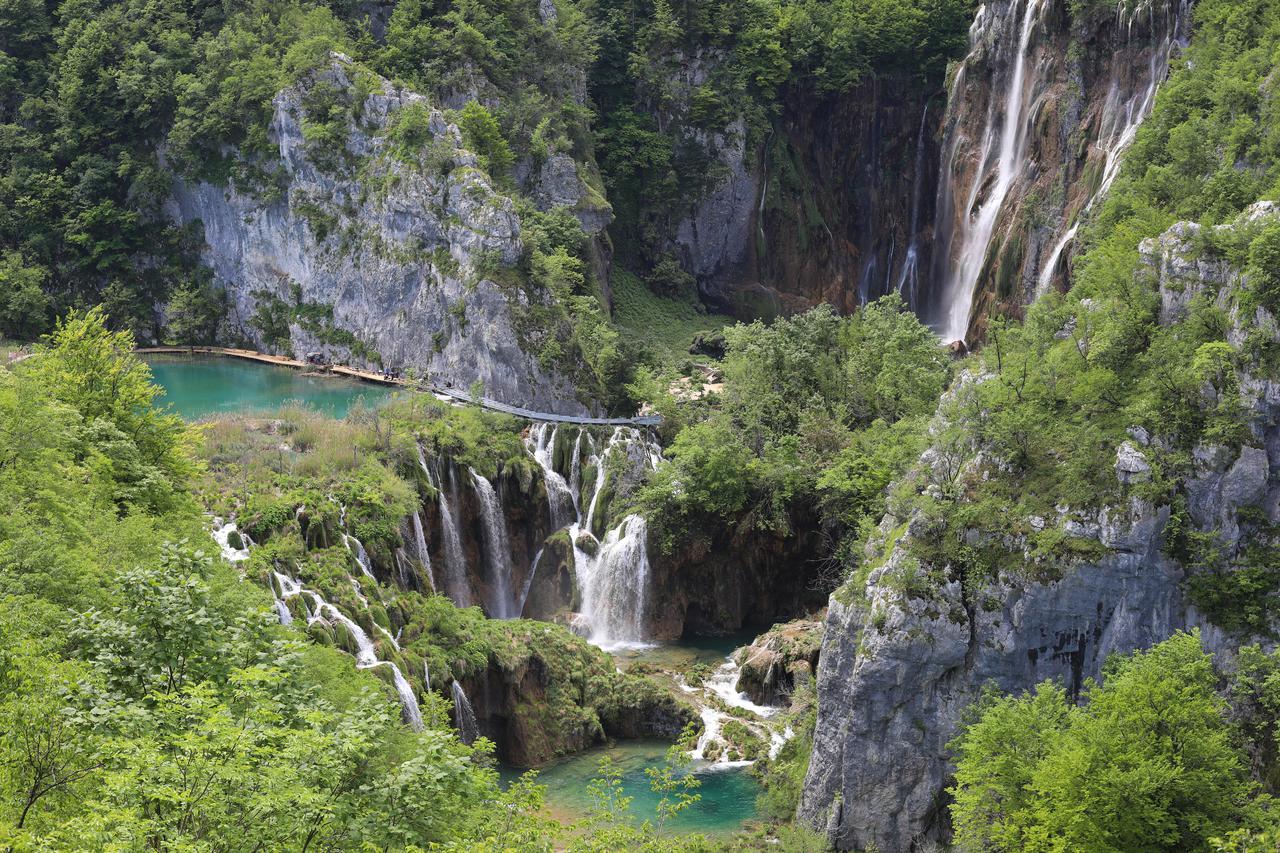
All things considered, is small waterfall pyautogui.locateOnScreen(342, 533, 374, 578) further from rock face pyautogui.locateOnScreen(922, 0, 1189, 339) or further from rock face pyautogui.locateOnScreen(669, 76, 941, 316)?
rock face pyautogui.locateOnScreen(669, 76, 941, 316)

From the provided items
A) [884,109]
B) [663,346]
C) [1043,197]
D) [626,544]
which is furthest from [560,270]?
[884,109]

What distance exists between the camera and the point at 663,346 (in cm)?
5428

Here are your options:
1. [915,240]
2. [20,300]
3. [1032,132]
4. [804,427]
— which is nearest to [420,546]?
[804,427]

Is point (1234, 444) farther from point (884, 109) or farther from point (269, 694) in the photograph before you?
point (884, 109)

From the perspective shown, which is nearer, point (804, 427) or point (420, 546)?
point (420, 546)

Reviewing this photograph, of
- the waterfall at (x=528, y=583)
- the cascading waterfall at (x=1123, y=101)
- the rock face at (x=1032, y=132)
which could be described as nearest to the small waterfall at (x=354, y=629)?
the waterfall at (x=528, y=583)

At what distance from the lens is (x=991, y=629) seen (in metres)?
24.0

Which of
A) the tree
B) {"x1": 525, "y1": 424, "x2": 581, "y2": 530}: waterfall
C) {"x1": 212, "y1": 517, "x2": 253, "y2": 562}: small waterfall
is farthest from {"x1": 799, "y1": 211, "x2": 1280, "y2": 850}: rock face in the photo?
the tree

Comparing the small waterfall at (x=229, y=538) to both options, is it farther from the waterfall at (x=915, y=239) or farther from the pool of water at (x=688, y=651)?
the waterfall at (x=915, y=239)

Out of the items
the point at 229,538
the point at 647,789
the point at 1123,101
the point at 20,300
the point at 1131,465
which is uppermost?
the point at 1123,101

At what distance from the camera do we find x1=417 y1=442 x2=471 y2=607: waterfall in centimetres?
3672

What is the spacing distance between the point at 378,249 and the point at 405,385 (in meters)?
6.80

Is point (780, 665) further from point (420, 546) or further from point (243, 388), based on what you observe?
point (243, 388)

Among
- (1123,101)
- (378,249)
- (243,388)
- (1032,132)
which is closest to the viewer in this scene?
(1123,101)
